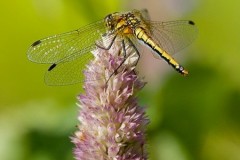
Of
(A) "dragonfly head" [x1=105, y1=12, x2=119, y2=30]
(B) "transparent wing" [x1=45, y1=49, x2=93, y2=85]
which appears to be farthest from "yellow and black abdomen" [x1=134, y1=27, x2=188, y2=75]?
(B) "transparent wing" [x1=45, y1=49, x2=93, y2=85]

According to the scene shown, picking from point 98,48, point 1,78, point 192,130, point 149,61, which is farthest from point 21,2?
point 98,48

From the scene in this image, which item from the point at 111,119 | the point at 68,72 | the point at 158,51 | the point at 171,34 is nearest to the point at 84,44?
the point at 68,72

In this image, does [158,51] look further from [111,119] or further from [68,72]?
[111,119]

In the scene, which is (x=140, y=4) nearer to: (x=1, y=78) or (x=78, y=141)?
(x=1, y=78)

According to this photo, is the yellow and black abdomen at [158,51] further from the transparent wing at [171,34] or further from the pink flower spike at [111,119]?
the pink flower spike at [111,119]

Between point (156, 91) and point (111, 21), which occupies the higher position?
point (111, 21)

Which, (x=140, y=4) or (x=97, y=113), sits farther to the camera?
(x=140, y=4)
